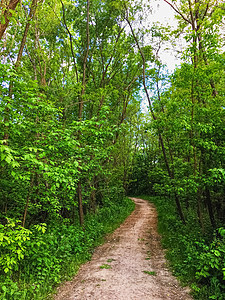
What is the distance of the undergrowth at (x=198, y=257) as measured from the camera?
439 centimetres

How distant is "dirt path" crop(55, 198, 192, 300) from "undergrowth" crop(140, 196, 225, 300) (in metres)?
0.34

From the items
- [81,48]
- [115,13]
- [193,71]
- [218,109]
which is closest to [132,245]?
[218,109]

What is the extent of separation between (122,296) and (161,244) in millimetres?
4157

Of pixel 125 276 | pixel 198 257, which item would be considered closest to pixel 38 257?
pixel 125 276

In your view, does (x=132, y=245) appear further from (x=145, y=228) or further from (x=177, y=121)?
(x=177, y=121)

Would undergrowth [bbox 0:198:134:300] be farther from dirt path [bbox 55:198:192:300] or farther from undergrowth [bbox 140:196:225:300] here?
undergrowth [bbox 140:196:225:300]

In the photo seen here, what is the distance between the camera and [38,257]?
16.9 ft

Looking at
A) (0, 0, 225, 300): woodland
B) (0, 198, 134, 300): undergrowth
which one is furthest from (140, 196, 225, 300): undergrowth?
(0, 198, 134, 300): undergrowth

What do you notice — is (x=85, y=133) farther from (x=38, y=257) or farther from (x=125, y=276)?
(x=125, y=276)

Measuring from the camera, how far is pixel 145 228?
10648 mm

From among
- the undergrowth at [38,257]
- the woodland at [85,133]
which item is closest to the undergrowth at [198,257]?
the woodland at [85,133]

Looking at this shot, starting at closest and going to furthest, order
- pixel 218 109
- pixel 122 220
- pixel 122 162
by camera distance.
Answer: pixel 218 109, pixel 122 220, pixel 122 162

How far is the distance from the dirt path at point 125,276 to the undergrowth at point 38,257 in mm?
365

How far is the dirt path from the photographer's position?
178 inches
